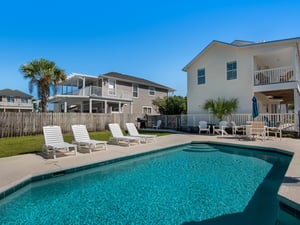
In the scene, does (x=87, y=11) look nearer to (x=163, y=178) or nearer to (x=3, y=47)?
(x=3, y=47)

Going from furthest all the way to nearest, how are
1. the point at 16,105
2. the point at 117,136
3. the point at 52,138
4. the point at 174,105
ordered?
the point at 16,105
the point at 174,105
the point at 117,136
the point at 52,138

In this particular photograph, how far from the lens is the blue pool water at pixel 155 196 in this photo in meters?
3.68

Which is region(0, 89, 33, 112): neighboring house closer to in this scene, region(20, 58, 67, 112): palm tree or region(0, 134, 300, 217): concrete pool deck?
region(20, 58, 67, 112): palm tree

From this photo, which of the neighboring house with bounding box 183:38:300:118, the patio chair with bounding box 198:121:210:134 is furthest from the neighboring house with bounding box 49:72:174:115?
the patio chair with bounding box 198:121:210:134

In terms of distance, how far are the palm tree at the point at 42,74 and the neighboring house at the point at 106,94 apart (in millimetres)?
3866

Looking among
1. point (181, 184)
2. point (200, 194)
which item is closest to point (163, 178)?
point (181, 184)

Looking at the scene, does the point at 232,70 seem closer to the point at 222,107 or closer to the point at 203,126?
the point at 222,107

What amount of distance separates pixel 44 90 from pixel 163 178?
14.9m

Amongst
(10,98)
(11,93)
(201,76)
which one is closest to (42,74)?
(201,76)

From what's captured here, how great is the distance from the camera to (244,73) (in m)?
16.0

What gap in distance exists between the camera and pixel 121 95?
24344 millimetres

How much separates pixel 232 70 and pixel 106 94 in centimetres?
1359

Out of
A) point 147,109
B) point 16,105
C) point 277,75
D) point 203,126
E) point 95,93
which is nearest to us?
point 277,75

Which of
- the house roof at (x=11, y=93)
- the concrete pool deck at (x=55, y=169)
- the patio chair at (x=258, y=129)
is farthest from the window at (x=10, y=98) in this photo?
the patio chair at (x=258, y=129)
